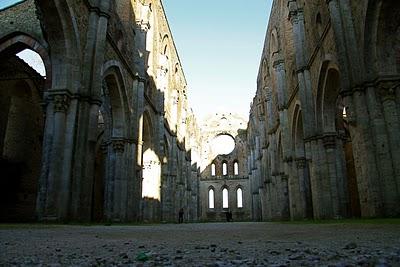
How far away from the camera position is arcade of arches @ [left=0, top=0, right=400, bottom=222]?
35.8 ft

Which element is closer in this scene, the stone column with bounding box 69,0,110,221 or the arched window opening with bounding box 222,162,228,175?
the stone column with bounding box 69,0,110,221

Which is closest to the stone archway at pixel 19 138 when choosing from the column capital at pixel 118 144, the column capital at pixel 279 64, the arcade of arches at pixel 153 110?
the arcade of arches at pixel 153 110

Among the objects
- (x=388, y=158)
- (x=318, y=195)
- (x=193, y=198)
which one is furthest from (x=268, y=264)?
(x=193, y=198)

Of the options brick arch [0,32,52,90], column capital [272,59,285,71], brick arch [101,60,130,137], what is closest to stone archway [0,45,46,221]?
brick arch [0,32,52,90]

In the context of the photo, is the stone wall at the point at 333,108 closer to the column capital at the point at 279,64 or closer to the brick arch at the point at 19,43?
the column capital at the point at 279,64

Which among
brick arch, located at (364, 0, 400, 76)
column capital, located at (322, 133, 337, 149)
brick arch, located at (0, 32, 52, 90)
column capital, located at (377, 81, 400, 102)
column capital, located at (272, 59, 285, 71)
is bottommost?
column capital, located at (322, 133, 337, 149)

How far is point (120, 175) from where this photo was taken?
17.3m

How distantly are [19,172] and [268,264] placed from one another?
22264mm

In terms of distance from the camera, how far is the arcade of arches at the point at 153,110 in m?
10.9

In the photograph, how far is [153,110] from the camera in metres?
24.3

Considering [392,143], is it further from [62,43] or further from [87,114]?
[62,43]

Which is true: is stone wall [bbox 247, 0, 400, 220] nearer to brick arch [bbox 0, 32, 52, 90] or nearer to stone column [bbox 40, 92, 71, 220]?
stone column [bbox 40, 92, 71, 220]

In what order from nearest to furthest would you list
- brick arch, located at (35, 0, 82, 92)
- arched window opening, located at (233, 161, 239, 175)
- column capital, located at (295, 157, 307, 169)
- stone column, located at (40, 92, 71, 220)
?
stone column, located at (40, 92, 71, 220)
brick arch, located at (35, 0, 82, 92)
column capital, located at (295, 157, 307, 169)
arched window opening, located at (233, 161, 239, 175)

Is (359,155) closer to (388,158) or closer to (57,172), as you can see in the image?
(388,158)
